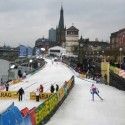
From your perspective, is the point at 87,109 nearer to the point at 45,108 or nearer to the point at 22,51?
the point at 45,108

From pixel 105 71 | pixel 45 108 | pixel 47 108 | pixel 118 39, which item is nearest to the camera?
pixel 45 108

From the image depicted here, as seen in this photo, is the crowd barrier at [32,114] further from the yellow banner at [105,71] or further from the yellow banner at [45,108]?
the yellow banner at [105,71]

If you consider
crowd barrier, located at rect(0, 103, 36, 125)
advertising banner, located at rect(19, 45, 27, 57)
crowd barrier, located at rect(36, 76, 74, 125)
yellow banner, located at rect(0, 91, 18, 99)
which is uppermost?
advertising banner, located at rect(19, 45, 27, 57)

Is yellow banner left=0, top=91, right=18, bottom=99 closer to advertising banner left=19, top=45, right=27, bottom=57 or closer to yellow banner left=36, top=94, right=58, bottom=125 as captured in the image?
yellow banner left=36, top=94, right=58, bottom=125

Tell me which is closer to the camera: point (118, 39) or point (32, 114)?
point (32, 114)

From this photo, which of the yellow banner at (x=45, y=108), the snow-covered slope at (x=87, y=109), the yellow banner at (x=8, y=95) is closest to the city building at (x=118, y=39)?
the snow-covered slope at (x=87, y=109)

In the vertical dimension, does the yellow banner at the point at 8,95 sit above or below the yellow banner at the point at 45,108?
below

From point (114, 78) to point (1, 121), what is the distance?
44.7 meters

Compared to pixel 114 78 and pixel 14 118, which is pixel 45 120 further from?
pixel 114 78

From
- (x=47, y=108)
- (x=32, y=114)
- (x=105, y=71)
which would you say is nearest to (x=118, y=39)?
(x=105, y=71)

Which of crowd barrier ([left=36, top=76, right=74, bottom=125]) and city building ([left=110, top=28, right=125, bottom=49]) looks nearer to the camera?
crowd barrier ([left=36, top=76, right=74, bottom=125])

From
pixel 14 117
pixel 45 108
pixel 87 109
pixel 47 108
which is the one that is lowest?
pixel 87 109

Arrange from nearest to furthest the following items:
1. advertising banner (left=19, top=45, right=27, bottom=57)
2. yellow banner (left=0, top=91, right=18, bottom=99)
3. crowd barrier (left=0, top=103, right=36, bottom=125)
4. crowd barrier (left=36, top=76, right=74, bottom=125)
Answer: crowd barrier (left=0, top=103, right=36, bottom=125)
crowd barrier (left=36, top=76, right=74, bottom=125)
yellow banner (left=0, top=91, right=18, bottom=99)
advertising banner (left=19, top=45, right=27, bottom=57)

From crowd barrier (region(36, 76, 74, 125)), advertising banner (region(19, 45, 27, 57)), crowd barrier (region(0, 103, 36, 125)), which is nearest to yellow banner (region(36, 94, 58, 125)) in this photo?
crowd barrier (region(36, 76, 74, 125))
